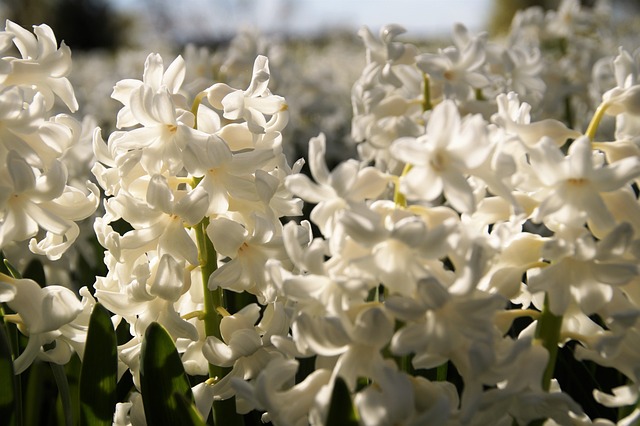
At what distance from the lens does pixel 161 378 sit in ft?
3.68

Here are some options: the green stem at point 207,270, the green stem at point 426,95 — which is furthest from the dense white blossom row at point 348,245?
the green stem at point 426,95

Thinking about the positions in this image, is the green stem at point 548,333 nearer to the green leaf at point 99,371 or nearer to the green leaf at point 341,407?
the green leaf at point 341,407

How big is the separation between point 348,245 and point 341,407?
183 mm

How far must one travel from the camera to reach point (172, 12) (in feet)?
92.3

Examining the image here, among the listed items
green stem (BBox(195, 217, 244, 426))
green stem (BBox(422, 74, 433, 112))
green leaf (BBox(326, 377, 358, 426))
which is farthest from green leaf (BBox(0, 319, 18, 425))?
green stem (BBox(422, 74, 433, 112))

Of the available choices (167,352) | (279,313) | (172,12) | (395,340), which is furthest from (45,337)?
(172,12)

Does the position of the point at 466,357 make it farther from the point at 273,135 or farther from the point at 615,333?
the point at 273,135

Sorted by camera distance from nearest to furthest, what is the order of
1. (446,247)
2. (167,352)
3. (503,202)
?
(446,247), (503,202), (167,352)

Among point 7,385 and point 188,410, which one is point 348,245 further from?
point 7,385

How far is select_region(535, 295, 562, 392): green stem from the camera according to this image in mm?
996

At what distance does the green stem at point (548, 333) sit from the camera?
1.00 metres

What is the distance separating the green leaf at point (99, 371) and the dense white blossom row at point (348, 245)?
0.03m

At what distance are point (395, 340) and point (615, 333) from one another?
0.27 m

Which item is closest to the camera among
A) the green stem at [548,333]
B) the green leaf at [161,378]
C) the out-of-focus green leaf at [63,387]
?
the green stem at [548,333]
